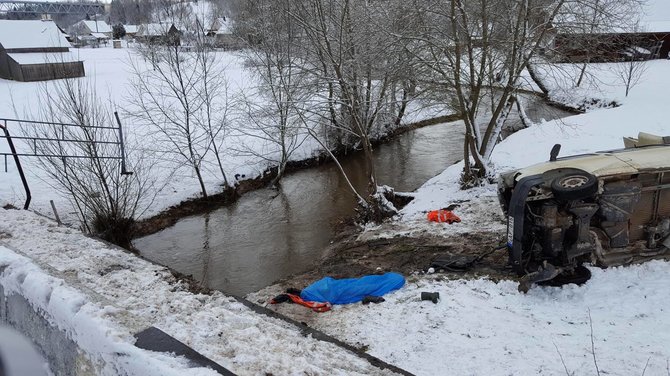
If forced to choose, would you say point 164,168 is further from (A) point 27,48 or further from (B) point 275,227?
(A) point 27,48

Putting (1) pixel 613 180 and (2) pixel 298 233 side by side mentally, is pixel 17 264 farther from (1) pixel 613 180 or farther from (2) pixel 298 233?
(2) pixel 298 233

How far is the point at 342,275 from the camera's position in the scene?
891 centimetres

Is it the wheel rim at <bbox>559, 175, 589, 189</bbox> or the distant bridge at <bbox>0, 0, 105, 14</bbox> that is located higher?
the distant bridge at <bbox>0, 0, 105, 14</bbox>

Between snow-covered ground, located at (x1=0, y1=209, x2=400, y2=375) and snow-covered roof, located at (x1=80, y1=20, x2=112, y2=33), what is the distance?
99.8m

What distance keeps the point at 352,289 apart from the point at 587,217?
3.42m

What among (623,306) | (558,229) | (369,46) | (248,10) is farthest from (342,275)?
(248,10)

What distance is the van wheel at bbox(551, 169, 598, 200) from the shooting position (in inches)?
256

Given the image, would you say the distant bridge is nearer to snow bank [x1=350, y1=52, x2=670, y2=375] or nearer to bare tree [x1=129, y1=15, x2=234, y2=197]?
bare tree [x1=129, y1=15, x2=234, y2=197]

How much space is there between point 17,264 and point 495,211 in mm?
10281

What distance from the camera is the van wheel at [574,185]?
6.50 metres

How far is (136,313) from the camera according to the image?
411 cm

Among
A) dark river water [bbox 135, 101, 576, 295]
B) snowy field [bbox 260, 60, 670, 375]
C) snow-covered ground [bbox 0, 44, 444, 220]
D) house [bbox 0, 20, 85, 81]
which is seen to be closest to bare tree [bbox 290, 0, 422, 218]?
snow-covered ground [bbox 0, 44, 444, 220]

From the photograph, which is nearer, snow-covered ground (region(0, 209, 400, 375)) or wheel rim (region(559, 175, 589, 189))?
snow-covered ground (region(0, 209, 400, 375))

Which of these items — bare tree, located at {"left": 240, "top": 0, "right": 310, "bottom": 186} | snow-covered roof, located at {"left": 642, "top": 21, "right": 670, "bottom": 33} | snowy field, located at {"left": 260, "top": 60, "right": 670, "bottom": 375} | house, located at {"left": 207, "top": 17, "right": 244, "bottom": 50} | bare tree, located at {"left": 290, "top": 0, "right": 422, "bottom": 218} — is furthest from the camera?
snow-covered roof, located at {"left": 642, "top": 21, "right": 670, "bottom": 33}
